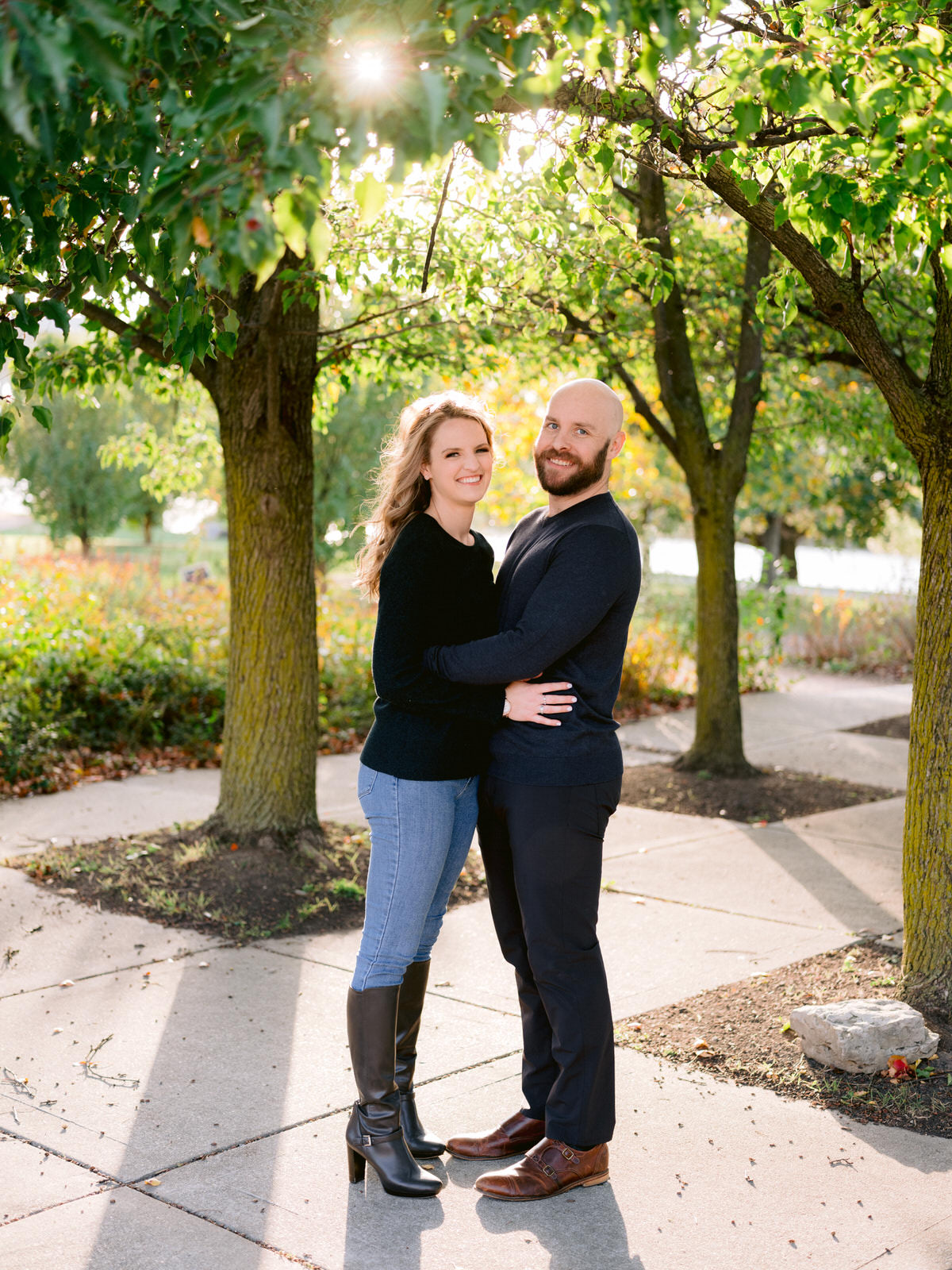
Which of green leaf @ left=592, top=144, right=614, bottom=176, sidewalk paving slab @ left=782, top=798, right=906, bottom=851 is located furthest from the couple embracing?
sidewalk paving slab @ left=782, top=798, right=906, bottom=851

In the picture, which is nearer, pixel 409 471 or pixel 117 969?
pixel 409 471

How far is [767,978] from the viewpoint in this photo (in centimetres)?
502

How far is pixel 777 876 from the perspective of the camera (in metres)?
6.64

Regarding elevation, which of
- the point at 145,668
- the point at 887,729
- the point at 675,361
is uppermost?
the point at 675,361

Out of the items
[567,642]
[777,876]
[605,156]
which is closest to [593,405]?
[567,642]

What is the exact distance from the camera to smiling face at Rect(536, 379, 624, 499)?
3.41 m

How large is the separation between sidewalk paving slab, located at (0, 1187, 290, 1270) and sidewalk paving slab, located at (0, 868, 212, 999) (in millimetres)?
1680

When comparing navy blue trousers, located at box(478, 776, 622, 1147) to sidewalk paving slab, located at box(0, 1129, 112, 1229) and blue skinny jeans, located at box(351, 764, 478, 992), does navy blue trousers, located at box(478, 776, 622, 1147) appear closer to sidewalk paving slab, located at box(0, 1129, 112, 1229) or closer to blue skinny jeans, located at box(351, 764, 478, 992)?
blue skinny jeans, located at box(351, 764, 478, 992)

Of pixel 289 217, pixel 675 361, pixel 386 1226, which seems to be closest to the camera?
pixel 289 217

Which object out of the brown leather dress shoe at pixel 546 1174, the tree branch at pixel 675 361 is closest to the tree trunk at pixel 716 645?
the tree branch at pixel 675 361

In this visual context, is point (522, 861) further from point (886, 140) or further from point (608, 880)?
point (608, 880)

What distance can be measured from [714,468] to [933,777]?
14.1 ft

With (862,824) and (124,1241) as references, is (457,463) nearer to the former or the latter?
(124,1241)

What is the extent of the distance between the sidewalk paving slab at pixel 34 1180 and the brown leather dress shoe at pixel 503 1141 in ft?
3.07
